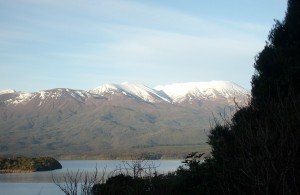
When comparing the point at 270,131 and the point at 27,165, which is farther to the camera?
the point at 27,165

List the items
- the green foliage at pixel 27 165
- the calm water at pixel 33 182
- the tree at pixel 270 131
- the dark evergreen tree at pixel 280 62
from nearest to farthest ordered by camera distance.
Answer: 1. the tree at pixel 270 131
2. the dark evergreen tree at pixel 280 62
3. the calm water at pixel 33 182
4. the green foliage at pixel 27 165

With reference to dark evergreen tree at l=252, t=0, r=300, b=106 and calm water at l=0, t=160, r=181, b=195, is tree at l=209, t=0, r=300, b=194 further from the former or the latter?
calm water at l=0, t=160, r=181, b=195

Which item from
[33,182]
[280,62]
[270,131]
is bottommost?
[33,182]

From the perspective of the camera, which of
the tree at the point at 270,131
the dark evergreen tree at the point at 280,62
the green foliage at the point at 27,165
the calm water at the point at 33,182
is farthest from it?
the green foliage at the point at 27,165

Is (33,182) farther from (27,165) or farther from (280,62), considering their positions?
(280,62)

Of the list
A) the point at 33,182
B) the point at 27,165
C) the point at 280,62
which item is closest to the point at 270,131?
the point at 280,62

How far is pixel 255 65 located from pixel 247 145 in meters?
9.16

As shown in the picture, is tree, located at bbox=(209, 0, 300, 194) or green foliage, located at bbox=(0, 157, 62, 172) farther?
green foliage, located at bbox=(0, 157, 62, 172)

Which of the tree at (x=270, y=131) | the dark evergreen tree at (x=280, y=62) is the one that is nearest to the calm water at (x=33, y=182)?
the dark evergreen tree at (x=280, y=62)

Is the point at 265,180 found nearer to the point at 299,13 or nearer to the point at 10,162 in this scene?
the point at 299,13

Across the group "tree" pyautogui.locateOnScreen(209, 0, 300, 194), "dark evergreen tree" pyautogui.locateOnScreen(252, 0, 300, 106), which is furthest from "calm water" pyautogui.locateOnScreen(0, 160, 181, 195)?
"tree" pyautogui.locateOnScreen(209, 0, 300, 194)

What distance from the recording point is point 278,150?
9664 millimetres

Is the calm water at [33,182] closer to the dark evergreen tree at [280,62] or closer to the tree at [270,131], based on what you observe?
the dark evergreen tree at [280,62]

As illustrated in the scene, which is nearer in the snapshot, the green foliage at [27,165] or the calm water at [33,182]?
the calm water at [33,182]
